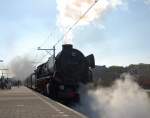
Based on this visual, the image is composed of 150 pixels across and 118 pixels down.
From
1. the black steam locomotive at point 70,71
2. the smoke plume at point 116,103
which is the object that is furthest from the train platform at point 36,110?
the smoke plume at point 116,103

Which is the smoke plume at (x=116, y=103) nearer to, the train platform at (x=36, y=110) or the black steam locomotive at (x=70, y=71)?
the black steam locomotive at (x=70, y=71)

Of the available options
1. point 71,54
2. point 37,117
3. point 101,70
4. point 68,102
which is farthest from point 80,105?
point 101,70

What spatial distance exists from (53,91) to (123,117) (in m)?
8.08

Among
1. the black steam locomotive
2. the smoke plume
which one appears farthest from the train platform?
the smoke plume

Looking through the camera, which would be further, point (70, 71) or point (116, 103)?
point (70, 71)

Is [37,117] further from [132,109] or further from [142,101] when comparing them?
[142,101]

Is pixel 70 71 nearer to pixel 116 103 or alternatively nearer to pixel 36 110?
pixel 116 103

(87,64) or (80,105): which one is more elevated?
(87,64)

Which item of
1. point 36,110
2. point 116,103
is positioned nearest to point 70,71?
point 116,103

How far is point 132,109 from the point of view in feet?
90.8

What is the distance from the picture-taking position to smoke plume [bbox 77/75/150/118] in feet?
85.3

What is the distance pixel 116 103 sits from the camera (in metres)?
29.1

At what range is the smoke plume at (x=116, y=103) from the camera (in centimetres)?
2598

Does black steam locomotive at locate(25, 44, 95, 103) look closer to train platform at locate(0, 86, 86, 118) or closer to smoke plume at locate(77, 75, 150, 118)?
smoke plume at locate(77, 75, 150, 118)
